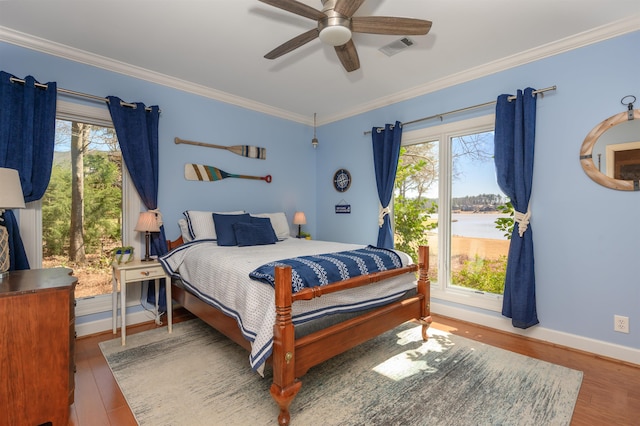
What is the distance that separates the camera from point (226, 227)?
332 centimetres

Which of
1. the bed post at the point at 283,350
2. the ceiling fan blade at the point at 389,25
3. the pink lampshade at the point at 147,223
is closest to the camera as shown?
the bed post at the point at 283,350

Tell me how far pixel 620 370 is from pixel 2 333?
13.0 feet

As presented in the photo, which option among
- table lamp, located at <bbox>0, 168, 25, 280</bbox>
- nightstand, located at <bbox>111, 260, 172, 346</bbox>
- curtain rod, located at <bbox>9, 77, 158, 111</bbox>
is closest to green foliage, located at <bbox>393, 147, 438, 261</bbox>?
nightstand, located at <bbox>111, 260, 172, 346</bbox>

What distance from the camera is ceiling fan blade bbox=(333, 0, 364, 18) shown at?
1741 mm

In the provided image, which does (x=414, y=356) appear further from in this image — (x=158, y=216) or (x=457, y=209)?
(x=158, y=216)

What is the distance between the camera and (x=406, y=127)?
12.5ft

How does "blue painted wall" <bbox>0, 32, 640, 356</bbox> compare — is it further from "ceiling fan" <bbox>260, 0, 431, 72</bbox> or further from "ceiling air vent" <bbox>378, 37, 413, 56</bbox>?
"ceiling fan" <bbox>260, 0, 431, 72</bbox>

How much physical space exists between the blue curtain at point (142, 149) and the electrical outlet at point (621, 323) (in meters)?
4.14

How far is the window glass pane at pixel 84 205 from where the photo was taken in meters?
2.84

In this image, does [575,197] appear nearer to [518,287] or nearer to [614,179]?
[614,179]

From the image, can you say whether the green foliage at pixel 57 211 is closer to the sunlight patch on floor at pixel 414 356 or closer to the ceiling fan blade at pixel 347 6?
the ceiling fan blade at pixel 347 6

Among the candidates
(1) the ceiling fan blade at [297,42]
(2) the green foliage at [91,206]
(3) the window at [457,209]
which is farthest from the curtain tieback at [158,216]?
(3) the window at [457,209]

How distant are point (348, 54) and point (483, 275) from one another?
2651 mm

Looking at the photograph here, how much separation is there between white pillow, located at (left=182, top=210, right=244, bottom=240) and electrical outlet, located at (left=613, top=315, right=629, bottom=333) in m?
3.77
